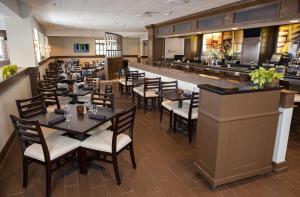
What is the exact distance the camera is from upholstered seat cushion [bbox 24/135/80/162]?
2.34 meters

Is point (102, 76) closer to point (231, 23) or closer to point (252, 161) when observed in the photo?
point (231, 23)

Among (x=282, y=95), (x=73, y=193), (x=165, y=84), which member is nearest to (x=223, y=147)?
(x=282, y=95)

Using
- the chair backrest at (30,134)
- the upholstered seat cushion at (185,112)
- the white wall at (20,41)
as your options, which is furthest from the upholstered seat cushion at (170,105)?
the white wall at (20,41)

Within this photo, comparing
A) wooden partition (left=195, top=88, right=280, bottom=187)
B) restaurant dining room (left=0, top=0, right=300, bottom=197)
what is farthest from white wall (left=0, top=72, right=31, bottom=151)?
wooden partition (left=195, top=88, right=280, bottom=187)

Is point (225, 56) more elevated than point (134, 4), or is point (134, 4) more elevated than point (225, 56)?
point (134, 4)

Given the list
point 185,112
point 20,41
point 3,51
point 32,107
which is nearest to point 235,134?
point 185,112

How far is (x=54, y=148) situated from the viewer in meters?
2.41

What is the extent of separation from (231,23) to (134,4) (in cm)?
251

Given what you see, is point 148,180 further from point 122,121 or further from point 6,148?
point 6,148

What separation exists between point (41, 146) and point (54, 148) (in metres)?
0.15

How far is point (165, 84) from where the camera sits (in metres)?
5.65

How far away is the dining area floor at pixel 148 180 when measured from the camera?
2.46 metres

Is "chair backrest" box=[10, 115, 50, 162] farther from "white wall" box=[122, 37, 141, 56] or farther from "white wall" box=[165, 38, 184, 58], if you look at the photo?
"white wall" box=[122, 37, 141, 56]

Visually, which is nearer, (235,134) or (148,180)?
(235,134)
